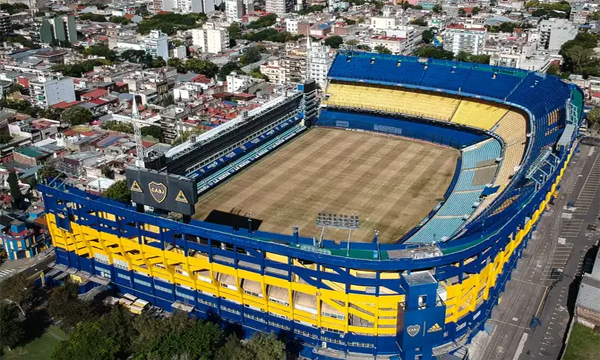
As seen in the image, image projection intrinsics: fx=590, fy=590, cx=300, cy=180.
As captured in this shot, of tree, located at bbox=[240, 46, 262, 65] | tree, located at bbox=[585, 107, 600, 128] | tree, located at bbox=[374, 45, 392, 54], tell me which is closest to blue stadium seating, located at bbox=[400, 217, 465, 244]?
tree, located at bbox=[585, 107, 600, 128]

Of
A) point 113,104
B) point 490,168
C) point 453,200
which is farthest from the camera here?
point 113,104

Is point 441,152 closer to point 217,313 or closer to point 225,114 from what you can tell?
point 225,114

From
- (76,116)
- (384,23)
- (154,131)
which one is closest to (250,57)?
(384,23)

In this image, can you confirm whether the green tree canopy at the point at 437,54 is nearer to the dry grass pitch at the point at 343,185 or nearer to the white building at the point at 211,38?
the white building at the point at 211,38

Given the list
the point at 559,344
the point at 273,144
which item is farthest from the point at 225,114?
the point at 559,344

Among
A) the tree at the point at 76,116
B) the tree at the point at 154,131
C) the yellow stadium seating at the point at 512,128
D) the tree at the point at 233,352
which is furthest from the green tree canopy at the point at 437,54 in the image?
the tree at the point at 233,352

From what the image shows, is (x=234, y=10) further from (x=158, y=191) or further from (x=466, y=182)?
(x=158, y=191)
